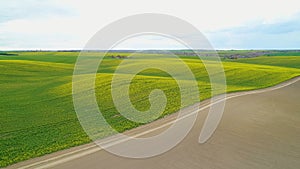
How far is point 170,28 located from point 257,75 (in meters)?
27.5

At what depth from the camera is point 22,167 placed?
7660 millimetres

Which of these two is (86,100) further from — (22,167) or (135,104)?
(22,167)

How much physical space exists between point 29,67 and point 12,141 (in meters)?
37.5

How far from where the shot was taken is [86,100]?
17.6 meters

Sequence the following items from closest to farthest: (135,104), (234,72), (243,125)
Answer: (243,125)
(135,104)
(234,72)

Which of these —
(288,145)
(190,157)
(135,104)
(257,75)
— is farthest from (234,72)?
(190,157)

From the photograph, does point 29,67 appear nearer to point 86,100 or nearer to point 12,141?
point 86,100

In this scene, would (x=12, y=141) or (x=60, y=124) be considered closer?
(x=12, y=141)

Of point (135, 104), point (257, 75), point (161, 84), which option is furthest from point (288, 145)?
point (257, 75)

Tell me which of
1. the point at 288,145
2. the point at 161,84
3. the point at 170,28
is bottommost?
the point at 288,145

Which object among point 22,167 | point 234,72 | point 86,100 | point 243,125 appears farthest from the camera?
point 234,72

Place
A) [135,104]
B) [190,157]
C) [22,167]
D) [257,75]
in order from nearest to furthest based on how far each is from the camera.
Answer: [22,167] → [190,157] → [135,104] → [257,75]

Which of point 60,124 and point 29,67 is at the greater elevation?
point 29,67

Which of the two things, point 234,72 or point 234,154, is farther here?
point 234,72
